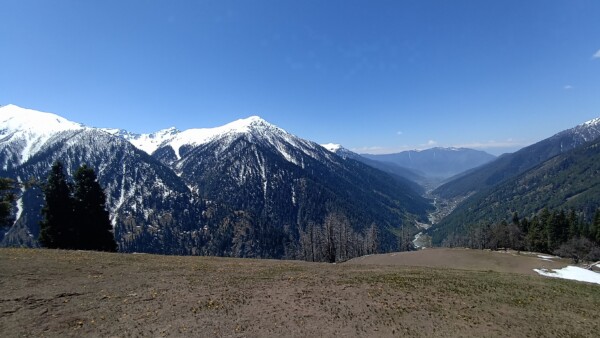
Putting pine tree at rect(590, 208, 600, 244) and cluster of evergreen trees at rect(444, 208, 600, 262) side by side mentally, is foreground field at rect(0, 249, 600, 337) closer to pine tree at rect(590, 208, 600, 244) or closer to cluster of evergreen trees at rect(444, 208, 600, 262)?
cluster of evergreen trees at rect(444, 208, 600, 262)

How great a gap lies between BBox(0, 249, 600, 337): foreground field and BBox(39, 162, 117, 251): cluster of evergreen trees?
21.3 m

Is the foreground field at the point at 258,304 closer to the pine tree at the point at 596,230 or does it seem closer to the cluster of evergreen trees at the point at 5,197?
the cluster of evergreen trees at the point at 5,197

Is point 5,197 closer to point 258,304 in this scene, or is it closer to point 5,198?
point 5,198

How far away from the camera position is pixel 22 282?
25.6 meters

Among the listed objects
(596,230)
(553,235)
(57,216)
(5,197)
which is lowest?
(553,235)

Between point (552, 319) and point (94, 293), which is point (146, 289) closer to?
point (94, 293)

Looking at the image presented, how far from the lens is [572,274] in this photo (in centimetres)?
5816

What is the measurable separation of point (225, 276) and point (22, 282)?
1690 centimetres

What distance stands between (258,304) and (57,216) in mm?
49404

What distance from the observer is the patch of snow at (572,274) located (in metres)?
56.0

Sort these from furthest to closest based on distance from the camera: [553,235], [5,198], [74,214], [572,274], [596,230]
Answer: [553,235] < [596,230] < [572,274] < [74,214] < [5,198]

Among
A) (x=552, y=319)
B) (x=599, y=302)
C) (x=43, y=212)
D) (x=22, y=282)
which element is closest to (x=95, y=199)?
(x=43, y=212)

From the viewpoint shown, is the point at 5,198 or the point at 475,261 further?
the point at 475,261

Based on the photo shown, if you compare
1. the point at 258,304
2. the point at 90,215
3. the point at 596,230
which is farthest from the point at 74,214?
the point at 596,230
